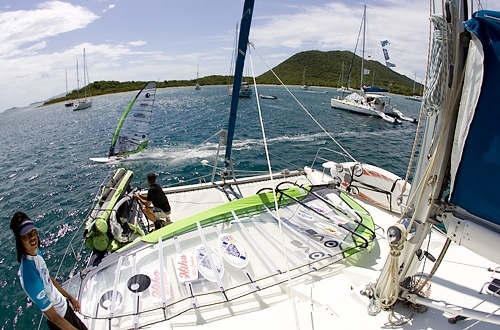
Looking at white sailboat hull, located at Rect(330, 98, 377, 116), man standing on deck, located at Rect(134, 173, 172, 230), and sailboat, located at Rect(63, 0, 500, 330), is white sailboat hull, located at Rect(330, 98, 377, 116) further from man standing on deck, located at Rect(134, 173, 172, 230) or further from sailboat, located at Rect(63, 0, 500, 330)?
man standing on deck, located at Rect(134, 173, 172, 230)

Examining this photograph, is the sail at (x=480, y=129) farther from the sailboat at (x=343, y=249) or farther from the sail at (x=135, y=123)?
the sail at (x=135, y=123)

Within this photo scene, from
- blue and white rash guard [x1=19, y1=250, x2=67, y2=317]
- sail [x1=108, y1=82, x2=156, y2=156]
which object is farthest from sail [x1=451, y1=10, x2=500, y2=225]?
sail [x1=108, y1=82, x2=156, y2=156]

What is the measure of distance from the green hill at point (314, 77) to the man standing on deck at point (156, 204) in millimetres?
107918

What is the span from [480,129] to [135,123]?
13526mm

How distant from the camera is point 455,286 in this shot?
4016 millimetres

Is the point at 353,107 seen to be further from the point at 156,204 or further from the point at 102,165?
the point at 156,204

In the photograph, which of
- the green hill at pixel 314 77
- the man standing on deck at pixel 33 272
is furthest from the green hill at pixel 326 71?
the man standing on deck at pixel 33 272

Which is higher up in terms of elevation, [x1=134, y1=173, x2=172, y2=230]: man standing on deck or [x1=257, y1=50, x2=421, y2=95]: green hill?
[x1=257, y1=50, x2=421, y2=95]: green hill

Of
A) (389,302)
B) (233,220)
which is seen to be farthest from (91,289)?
(389,302)

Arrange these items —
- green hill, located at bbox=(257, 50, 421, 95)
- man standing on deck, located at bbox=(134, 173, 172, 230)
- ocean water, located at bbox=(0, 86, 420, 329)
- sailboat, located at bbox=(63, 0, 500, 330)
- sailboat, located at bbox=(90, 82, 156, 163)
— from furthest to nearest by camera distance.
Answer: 1. green hill, located at bbox=(257, 50, 421, 95)
2. sailboat, located at bbox=(90, 82, 156, 163)
3. ocean water, located at bbox=(0, 86, 420, 329)
4. man standing on deck, located at bbox=(134, 173, 172, 230)
5. sailboat, located at bbox=(63, 0, 500, 330)

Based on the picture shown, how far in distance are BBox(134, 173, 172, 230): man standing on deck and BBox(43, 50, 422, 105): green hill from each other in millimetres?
107918

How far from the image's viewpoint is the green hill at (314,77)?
124 metres

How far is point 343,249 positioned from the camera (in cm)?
547

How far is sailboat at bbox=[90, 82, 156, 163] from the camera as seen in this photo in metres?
13.6
